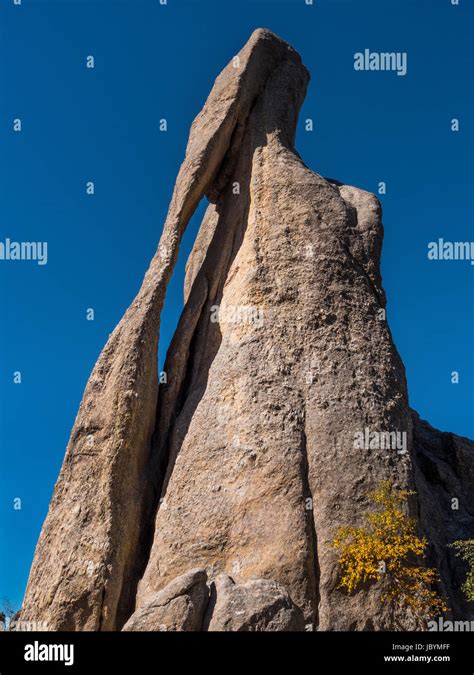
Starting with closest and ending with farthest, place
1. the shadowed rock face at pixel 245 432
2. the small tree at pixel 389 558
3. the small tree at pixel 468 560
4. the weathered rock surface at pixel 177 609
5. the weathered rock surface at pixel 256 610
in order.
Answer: the weathered rock surface at pixel 256 610, the weathered rock surface at pixel 177 609, the small tree at pixel 389 558, the shadowed rock face at pixel 245 432, the small tree at pixel 468 560

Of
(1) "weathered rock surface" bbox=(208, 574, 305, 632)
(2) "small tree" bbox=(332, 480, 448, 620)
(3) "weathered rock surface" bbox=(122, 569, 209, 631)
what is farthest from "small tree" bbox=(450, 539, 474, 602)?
(3) "weathered rock surface" bbox=(122, 569, 209, 631)

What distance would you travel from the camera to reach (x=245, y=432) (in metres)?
16.0

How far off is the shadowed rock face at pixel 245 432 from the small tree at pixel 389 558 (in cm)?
25

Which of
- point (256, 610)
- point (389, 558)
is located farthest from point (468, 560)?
point (256, 610)

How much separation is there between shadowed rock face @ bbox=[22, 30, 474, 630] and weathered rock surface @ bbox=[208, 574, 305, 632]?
0.03 meters

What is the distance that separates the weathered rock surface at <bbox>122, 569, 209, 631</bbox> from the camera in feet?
42.7

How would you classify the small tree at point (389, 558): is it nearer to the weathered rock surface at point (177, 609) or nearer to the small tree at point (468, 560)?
the small tree at point (468, 560)

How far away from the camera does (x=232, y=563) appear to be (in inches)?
585

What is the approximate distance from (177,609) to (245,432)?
4.03m

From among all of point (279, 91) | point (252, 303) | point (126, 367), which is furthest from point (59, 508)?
point (279, 91)

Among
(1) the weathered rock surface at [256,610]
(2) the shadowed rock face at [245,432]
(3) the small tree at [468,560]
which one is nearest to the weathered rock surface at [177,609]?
(2) the shadowed rock face at [245,432]

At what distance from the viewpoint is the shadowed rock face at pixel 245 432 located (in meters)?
14.6
